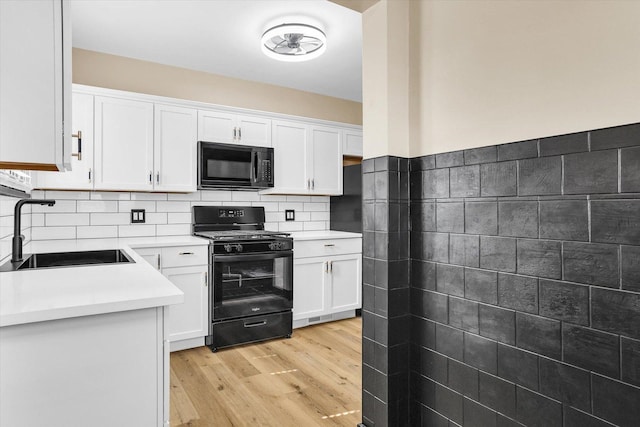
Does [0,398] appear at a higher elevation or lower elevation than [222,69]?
lower

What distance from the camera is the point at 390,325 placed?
1749mm

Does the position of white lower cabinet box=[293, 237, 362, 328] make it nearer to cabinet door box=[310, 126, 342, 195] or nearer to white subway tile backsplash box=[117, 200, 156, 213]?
cabinet door box=[310, 126, 342, 195]

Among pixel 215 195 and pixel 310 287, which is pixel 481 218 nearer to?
pixel 310 287

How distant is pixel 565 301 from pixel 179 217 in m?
3.17

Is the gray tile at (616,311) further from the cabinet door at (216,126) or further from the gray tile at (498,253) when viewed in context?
the cabinet door at (216,126)

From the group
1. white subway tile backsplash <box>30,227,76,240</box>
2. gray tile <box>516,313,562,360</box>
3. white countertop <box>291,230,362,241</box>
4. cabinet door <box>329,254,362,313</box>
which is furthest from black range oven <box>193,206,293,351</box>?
gray tile <box>516,313,562,360</box>

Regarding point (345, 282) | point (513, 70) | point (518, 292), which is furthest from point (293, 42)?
point (518, 292)

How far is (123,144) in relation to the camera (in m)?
3.12

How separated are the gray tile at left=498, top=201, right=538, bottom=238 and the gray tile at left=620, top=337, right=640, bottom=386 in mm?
402

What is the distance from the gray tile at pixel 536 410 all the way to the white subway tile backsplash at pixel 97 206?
128 inches

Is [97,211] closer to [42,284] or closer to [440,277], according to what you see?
[42,284]

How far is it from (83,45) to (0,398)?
3038 millimetres

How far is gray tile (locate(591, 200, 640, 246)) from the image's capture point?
1.10 meters

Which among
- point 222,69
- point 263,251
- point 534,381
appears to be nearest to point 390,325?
point 534,381
